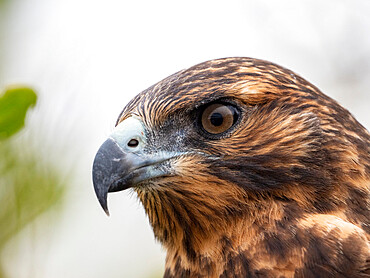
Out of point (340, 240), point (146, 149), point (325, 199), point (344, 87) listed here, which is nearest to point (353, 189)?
point (325, 199)

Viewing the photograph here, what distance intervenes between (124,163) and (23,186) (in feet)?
1.86

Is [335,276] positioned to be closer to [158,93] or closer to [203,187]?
[203,187]

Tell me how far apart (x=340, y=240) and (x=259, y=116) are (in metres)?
0.79

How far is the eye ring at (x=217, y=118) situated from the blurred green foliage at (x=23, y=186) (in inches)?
31.3

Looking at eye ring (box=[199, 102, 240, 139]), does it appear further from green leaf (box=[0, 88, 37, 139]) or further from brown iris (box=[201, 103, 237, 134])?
green leaf (box=[0, 88, 37, 139])

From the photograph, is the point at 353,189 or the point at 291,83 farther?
the point at 291,83

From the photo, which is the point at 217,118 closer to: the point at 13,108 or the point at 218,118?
the point at 218,118

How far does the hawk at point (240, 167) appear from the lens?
264 centimetres

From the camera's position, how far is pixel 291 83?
3.00 metres

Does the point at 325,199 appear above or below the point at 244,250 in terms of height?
above

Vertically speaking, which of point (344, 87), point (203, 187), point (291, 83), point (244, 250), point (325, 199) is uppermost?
point (344, 87)

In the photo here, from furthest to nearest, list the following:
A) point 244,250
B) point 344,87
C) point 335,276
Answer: point 344,87 < point 244,250 < point 335,276

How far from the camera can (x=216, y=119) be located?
111 inches

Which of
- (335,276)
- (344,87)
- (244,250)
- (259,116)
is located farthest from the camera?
(344,87)
